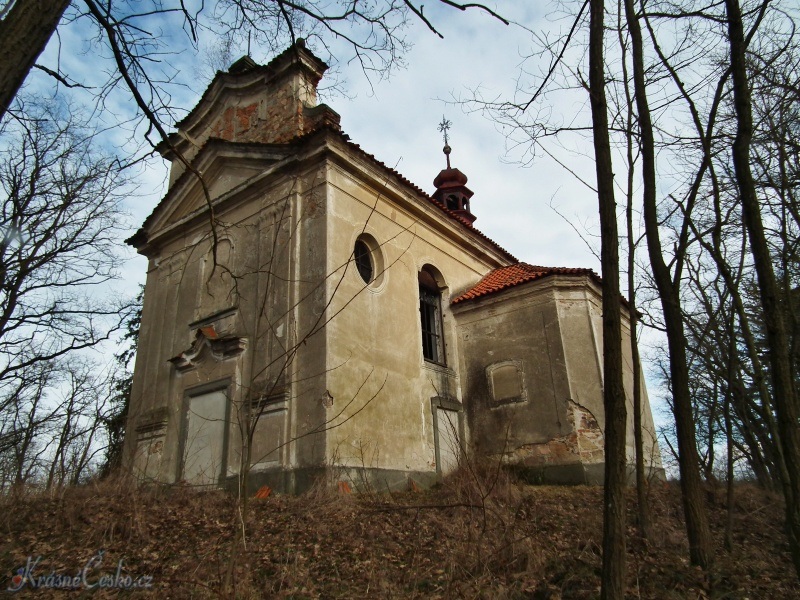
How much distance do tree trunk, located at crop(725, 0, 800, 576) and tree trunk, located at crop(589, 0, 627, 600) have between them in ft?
4.56

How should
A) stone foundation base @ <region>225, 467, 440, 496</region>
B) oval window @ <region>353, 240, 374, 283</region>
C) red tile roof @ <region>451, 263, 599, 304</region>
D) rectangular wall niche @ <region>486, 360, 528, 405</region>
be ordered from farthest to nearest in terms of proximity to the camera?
red tile roof @ <region>451, 263, 599, 304</region>, rectangular wall niche @ <region>486, 360, 528, 405</region>, oval window @ <region>353, 240, 374, 283</region>, stone foundation base @ <region>225, 467, 440, 496</region>

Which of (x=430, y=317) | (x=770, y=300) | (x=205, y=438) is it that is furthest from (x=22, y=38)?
(x=430, y=317)

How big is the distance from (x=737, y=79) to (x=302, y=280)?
731cm

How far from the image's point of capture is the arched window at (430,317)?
43.7 ft

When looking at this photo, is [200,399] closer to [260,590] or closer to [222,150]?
[222,150]

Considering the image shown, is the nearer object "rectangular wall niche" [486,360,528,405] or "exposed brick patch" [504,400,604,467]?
"exposed brick patch" [504,400,604,467]

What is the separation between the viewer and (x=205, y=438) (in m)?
10.7

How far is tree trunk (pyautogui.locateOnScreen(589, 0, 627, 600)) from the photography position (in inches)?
150

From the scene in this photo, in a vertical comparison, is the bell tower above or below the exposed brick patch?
above

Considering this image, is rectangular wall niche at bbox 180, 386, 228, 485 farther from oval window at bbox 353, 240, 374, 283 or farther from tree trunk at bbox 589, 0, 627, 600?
tree trunk at bbox 589, 0, 627, 600

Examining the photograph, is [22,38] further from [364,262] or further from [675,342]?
[364,262]

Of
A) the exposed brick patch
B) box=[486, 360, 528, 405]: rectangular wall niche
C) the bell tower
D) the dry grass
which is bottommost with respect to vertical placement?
the dry grass

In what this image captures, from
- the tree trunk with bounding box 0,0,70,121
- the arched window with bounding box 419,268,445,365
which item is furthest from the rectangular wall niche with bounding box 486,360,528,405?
the tree trunk with bounding box 0,0,70,121

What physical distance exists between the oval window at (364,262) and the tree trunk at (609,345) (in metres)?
7.13
